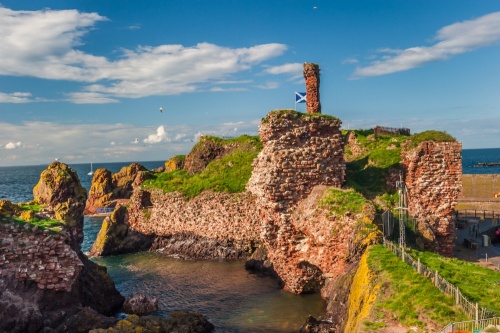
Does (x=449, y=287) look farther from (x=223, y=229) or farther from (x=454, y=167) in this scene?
(x=223, y=229)

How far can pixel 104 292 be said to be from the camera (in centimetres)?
2253

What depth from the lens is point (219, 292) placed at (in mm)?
26016

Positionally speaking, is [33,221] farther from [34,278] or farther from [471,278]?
[471,278]

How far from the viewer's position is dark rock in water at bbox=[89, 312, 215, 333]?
16.9 meters

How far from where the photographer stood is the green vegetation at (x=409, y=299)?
1122 cm

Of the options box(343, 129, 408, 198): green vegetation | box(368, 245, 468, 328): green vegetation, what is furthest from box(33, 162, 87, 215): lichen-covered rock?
box(368, 245, 468, 328): green vegetation

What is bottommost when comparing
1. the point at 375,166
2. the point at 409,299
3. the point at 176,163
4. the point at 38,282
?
the point at 38,282

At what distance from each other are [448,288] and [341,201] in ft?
30.3

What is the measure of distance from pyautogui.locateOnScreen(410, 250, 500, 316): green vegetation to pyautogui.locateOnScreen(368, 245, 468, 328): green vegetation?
0.97m

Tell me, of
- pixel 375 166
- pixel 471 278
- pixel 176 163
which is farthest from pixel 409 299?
pixel 176 163

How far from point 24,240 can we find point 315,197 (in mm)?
14381

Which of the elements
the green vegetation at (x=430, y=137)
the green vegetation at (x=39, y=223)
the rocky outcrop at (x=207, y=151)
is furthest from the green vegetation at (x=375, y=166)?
the green vegetation at (x=39, y=223)

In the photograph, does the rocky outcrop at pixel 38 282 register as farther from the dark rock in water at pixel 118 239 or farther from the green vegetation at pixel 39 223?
the dark rock in water at pixel 118 239

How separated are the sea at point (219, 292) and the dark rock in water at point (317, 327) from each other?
101 cm
